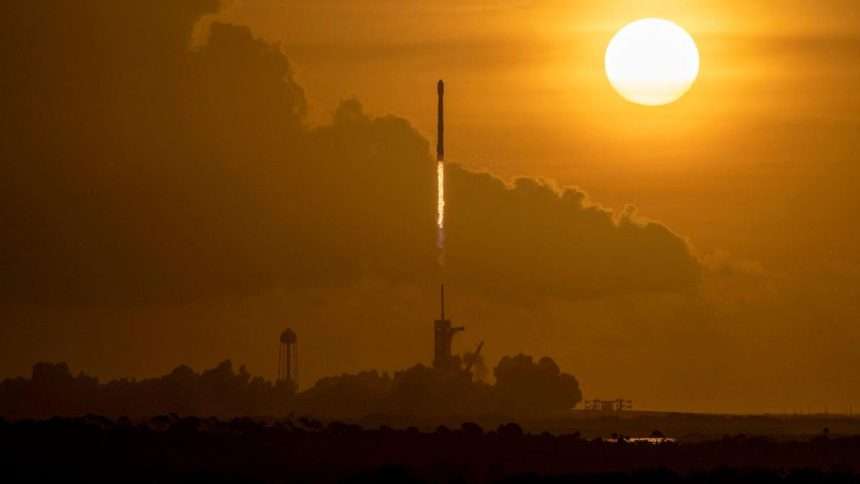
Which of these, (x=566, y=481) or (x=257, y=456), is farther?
(x=257, y=456)

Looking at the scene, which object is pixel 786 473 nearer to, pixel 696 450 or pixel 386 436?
pixel 696 450

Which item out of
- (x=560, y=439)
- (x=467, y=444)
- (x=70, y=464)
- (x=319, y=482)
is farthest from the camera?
(x=560, y=439)

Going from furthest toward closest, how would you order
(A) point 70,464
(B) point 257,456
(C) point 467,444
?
(C) point 467,444
(B) point 257,456
(A) point 70,464

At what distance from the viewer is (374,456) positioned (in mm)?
110500

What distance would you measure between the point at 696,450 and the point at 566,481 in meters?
29.0

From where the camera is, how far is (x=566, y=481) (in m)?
93.3

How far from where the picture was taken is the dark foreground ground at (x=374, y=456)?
95.1 m

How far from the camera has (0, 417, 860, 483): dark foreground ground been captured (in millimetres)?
95062

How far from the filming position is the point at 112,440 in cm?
11100

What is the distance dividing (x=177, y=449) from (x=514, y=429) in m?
30.9

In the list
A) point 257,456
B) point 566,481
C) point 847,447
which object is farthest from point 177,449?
point 847,447

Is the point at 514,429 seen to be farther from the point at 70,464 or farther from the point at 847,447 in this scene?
the point at 70,464

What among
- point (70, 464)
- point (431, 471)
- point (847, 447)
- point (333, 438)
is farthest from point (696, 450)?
point (70, 464)

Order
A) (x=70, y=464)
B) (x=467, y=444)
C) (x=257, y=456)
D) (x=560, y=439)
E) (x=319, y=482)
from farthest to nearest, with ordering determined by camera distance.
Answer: (x=560, y=439) < (x=467, y=444) < (x=257, y=456) < (x=70, y=464) < (x=319, y=482)
